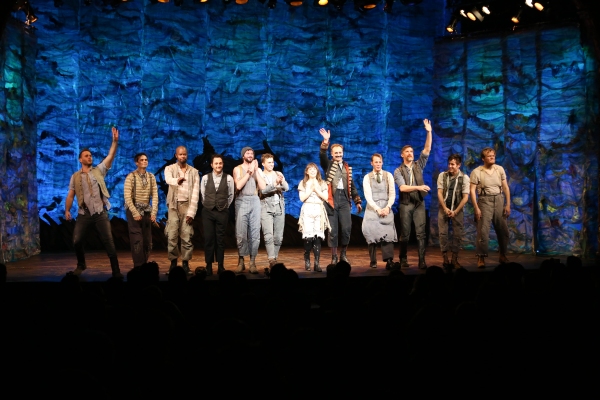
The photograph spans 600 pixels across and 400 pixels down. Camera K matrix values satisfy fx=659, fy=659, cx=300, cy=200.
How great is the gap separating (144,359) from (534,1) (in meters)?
9.46

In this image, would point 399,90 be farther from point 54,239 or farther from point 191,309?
point 191,309

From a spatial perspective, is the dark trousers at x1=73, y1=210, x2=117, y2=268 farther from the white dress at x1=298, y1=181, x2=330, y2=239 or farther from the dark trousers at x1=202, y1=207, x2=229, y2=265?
the white dress at x1=298, y1=181, x2=330, y2=239

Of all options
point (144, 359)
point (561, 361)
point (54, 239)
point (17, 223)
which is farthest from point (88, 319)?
point (54, 239)

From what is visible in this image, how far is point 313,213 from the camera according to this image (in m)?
8.77

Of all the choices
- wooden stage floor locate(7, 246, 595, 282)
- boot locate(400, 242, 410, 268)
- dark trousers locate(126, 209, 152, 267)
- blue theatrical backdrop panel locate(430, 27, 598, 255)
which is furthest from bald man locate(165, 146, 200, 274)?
blue theatrical backdrop panel locate(430, 27, 598, 255)

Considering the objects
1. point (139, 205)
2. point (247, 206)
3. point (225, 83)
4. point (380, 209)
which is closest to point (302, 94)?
point (225, 83)

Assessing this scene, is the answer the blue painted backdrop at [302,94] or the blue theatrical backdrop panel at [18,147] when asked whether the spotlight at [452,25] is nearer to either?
the blue painted backdrop at [302,94]

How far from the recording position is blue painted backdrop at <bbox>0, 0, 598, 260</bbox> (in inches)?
422

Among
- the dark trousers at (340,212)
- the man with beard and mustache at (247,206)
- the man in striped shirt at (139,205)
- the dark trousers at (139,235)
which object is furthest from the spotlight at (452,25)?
the dark trousers at (139,235)

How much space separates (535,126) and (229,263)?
18.1 ft

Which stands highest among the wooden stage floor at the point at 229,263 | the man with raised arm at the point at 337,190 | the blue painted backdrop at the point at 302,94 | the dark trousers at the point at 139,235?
the blue painted backdrop at the point at 302,94

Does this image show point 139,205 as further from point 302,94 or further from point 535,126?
point 535,126

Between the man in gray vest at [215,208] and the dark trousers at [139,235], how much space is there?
0.80m

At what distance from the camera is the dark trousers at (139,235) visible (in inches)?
336
